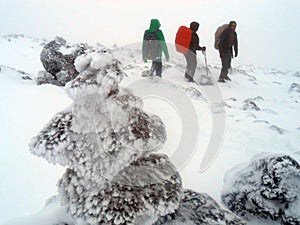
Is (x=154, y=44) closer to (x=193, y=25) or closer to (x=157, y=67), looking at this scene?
(x=157, y=67)

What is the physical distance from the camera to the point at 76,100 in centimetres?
175

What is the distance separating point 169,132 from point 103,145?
11.0 feet

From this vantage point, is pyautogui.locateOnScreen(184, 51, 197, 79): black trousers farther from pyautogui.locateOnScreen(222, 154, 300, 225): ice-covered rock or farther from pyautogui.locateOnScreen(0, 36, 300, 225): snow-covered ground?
pyautogui.locateOnScreen(222, 154, 300, 225): ice-covered rock

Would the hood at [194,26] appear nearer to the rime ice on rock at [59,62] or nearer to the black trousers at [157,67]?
the black trousers at [157,67]

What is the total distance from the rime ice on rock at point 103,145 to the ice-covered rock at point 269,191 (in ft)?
3.74

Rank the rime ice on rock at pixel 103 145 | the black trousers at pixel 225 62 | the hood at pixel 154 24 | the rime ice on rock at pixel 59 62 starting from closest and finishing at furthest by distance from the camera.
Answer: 1. the rime ice on rock at pixel 103 145
2. the hood at pixel 154 24
3. the rime ice on rock at pixel 59 62
4. the black trousers at pixel 225 62

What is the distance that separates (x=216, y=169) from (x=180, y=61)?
366 inches

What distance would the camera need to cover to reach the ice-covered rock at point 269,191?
254 centimetres

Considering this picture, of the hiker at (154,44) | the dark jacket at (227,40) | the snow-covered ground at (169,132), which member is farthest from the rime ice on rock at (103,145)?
the dark jacket at (227,40)

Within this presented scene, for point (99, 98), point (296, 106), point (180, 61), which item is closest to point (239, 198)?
point (99, 98)

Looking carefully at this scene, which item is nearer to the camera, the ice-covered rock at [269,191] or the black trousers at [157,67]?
the ice-covered rock at [269,191]

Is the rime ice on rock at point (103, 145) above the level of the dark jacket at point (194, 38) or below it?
below

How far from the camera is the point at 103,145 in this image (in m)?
1.76

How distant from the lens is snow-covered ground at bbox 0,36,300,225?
3.60 meters
